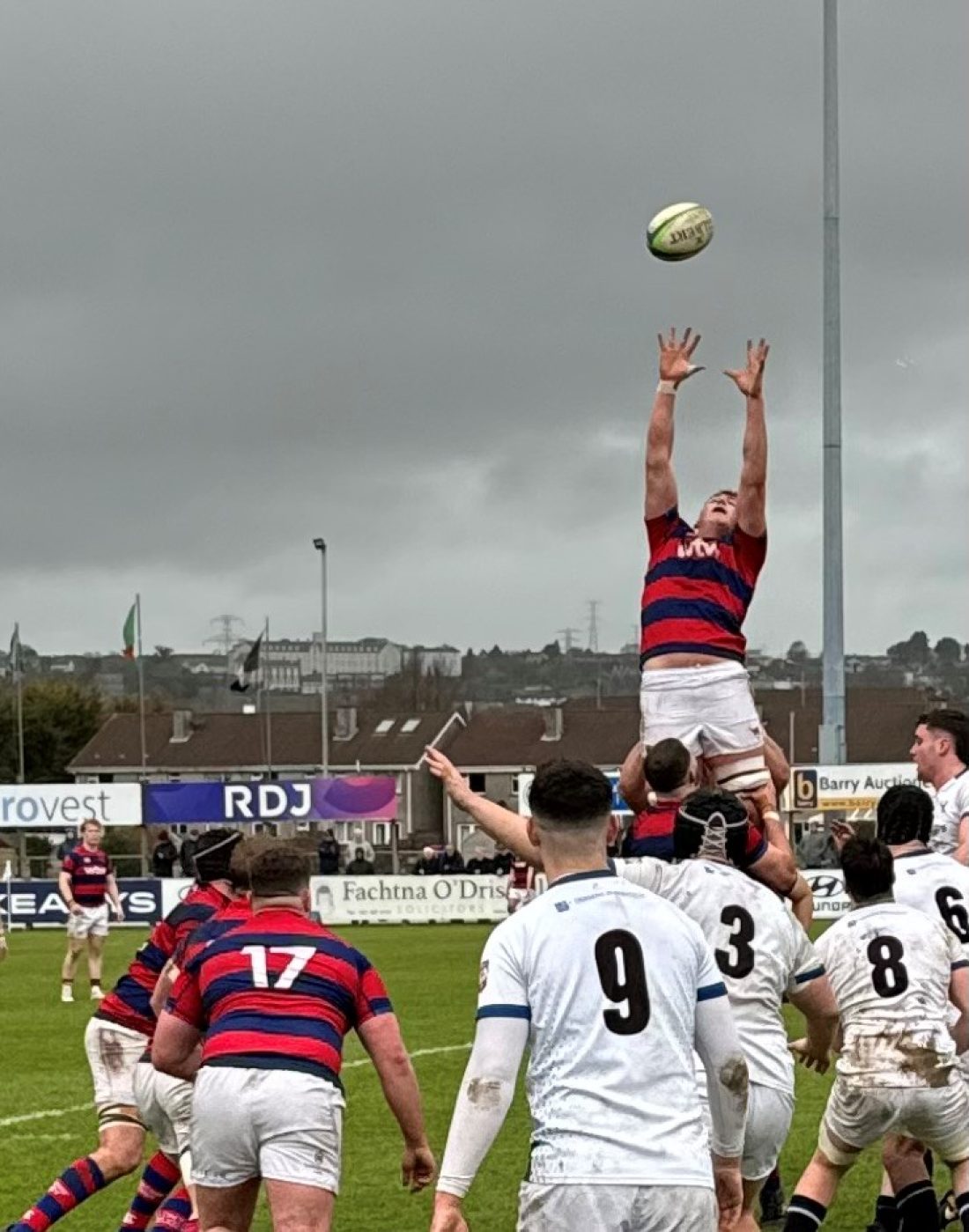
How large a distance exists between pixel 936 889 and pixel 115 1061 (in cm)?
403

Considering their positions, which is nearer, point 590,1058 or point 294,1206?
point 590,1058

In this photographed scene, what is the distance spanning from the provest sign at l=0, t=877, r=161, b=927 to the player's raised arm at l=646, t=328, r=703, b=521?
3821 centimetres

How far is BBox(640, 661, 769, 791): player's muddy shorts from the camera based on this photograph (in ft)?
34.0

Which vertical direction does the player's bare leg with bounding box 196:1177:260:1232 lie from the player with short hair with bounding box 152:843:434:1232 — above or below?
below

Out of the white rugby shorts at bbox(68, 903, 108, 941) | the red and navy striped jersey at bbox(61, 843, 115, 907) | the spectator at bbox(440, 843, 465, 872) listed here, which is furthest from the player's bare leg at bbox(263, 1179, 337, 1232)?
the spectator at bbox(440, 843, 465, 872)

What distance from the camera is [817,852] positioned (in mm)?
45531

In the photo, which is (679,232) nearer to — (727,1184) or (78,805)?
(727,1184)

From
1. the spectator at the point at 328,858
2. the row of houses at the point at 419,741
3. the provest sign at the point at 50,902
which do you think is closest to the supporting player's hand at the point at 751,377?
the provest sign at the point at 50,902

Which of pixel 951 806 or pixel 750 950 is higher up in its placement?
pixel 951 806

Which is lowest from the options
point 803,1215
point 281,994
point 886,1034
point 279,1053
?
point 803,1215

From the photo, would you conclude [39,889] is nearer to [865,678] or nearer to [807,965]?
[807,965]

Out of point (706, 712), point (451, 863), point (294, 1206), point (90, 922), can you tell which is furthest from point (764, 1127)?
point (451, 863)

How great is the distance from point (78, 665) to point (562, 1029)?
557ft

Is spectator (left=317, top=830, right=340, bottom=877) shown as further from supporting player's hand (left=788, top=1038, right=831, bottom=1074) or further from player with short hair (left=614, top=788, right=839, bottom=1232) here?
player with short hair (left=614, top=788, right=839, bottom=1232)
